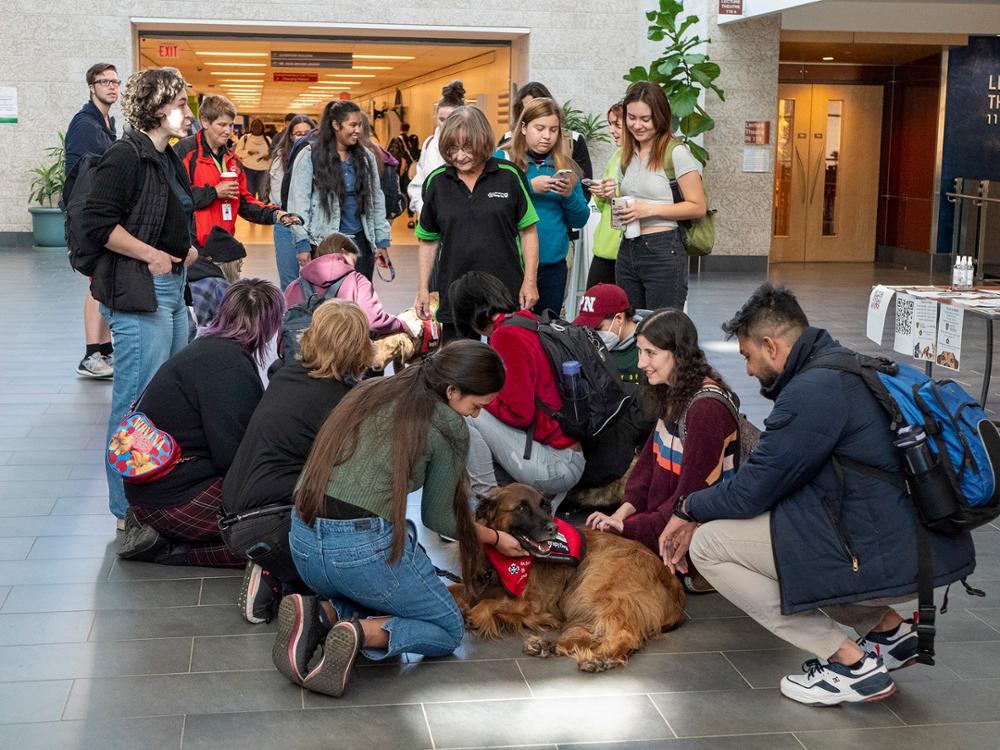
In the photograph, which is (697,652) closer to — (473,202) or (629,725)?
(629,725)

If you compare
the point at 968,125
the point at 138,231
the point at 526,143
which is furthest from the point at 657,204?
the point at 968,125

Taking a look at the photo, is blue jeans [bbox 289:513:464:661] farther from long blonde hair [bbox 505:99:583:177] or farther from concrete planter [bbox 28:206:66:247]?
concrete planter [bbox 28:206:66:247]

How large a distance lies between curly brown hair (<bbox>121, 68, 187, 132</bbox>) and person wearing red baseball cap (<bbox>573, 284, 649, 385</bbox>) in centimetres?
198

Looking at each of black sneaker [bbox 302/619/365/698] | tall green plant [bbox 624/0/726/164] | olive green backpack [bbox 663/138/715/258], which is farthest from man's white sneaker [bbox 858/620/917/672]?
tall green plant [bbox 624/0/726/164]

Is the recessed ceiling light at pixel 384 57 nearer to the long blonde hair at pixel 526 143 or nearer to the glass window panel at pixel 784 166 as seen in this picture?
the glass window panel at pixel 784 166

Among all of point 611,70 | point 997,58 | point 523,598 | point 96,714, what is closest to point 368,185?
point 523,598

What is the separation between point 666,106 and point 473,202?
3.62 feet

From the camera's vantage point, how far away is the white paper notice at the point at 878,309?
699cm

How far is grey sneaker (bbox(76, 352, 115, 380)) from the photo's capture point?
26.1 ft

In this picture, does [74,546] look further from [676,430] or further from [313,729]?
[676,430]

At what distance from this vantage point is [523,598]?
13.2 feet

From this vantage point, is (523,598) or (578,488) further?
(578,488)

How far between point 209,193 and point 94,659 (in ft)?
13.9

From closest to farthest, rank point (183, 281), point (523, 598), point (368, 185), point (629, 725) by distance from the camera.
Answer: point (629, 725) → point (523, 598) → point (183, 281) → point (368, 185)
